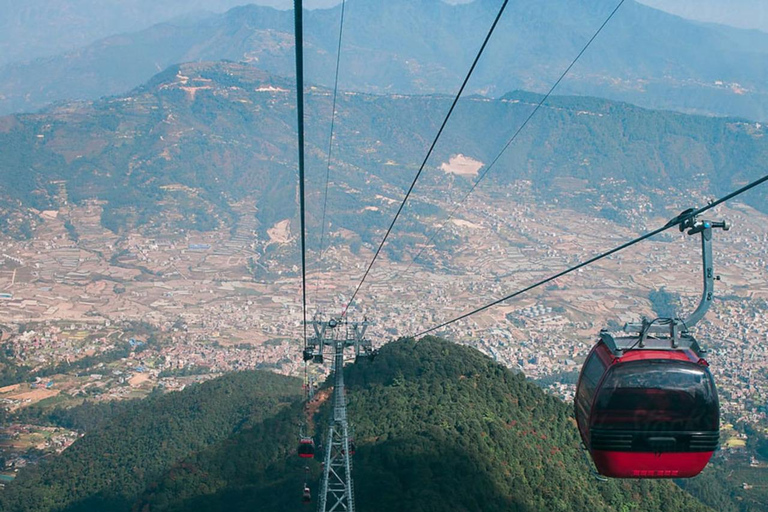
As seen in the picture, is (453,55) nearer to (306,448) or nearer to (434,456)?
(434,456)

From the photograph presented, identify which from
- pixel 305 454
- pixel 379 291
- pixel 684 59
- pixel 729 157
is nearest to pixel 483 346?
pixel 379 291

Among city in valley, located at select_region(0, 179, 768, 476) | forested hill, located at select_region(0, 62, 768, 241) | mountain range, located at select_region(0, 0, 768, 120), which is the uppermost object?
mountain range, located at select_region(0, 0, 768, 120)

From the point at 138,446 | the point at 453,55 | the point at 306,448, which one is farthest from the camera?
the point at 453,55

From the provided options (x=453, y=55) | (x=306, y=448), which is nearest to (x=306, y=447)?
(x=306, y=448)

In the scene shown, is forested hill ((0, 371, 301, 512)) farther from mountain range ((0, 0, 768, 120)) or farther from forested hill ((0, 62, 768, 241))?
mountain range ((0, 0, 768, 120))

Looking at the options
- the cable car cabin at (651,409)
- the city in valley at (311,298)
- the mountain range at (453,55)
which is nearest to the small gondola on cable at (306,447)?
the cable car cabin at (651,409)

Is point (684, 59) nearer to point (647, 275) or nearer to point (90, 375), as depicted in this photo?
point (647, 275)

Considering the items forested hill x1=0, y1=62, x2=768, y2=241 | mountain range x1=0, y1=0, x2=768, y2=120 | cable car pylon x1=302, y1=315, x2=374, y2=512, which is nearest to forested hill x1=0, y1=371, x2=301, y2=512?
cable car pylon x1=302, y1=315, x2=374, y2=512
